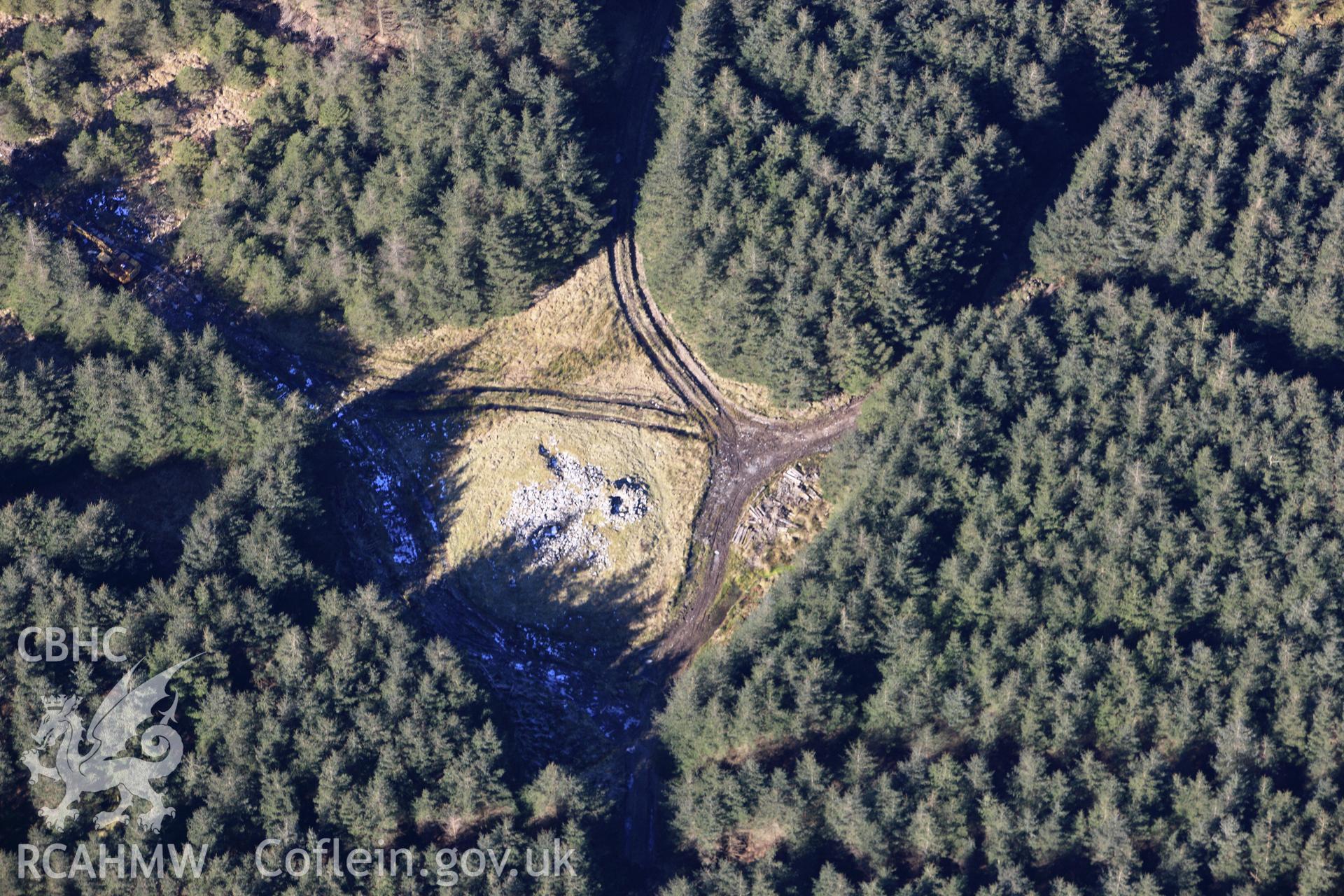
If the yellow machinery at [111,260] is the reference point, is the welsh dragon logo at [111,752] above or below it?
below

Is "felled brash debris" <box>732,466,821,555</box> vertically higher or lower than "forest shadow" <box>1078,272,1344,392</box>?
lower

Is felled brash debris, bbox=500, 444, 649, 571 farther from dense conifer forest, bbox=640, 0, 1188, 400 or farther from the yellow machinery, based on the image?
the yellow machinery

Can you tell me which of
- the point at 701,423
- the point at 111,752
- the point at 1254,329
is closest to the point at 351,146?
the point at 701,423

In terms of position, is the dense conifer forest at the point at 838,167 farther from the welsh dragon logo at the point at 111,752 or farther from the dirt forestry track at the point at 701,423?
the welsh dragon logo at the point at 111,752

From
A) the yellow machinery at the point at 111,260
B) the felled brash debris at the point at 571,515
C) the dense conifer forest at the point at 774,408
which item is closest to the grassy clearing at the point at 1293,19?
the dense conifer forest at the point at 774,408

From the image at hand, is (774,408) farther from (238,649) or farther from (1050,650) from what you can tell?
(238,649)

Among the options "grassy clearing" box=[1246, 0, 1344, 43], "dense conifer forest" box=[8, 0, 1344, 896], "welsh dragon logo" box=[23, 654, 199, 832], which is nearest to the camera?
"welsh dragon logo" box=[23, 654, 199, 832]

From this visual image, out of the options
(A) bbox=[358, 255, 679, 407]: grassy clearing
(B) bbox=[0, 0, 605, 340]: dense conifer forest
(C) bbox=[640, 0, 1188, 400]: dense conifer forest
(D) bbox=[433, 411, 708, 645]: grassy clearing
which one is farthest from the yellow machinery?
(C) bbox=[640, 0, 1188, 400]: dense conifer forest
